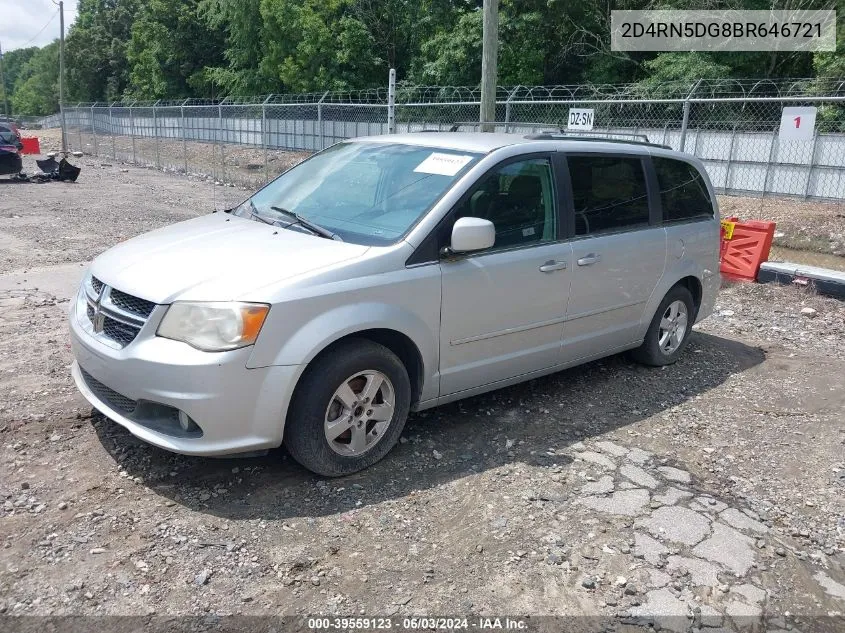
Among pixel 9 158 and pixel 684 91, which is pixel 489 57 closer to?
pixel 684 91

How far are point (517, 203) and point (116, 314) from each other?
2402 mm

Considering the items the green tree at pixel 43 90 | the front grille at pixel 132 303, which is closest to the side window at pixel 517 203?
the front grille at pixel 132 303

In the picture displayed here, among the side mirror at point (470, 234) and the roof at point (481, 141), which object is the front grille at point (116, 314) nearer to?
the side mirror at point (470, 234)

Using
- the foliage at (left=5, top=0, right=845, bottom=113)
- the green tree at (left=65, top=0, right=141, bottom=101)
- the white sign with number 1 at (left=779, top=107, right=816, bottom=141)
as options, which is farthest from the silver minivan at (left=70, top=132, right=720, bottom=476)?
the green tree at (left=65, top=0, right=141, bottom=101)

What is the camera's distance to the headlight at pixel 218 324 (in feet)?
11.0

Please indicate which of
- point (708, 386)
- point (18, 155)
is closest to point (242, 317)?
point (708, 386)

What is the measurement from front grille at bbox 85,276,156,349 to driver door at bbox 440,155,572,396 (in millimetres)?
1581

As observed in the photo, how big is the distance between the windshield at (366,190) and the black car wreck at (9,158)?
57.7 ft

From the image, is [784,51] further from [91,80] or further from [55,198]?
[91,80]

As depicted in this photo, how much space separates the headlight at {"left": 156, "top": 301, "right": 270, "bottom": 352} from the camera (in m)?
3.37

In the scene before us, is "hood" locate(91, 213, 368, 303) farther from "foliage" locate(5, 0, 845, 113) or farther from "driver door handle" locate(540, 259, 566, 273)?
"foliage" locate(5, 0, 845, 113)

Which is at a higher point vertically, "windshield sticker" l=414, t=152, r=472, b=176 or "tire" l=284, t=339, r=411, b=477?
"windshield sticker" l=414, t=152, r=472, b=176

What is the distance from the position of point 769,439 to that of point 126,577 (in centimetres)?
391

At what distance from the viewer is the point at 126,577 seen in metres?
3.01
